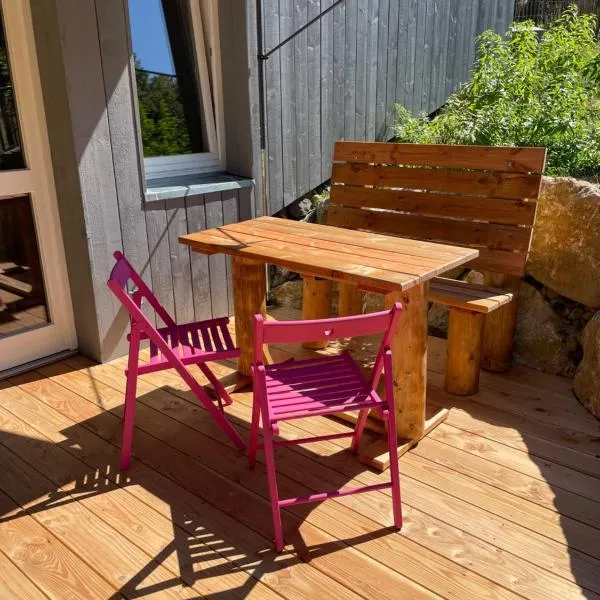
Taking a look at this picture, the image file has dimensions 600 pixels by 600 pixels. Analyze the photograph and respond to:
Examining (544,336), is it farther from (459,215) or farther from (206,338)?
(206,338)

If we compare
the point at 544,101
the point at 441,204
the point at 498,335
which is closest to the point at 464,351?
the point at 498,335

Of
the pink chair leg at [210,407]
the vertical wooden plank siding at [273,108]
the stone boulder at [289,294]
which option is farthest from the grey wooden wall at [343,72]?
the pink chair leg at [210,407]

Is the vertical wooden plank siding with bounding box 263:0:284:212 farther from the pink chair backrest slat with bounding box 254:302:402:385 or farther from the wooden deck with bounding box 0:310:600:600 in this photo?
the pink chair backrest slat with bounding box 254:302:402:385

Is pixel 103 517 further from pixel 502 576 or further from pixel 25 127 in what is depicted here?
pixel 25 127

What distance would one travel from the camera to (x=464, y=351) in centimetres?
331

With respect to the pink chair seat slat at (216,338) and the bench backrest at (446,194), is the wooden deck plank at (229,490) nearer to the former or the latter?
the pink chair seat slat at (216,338)

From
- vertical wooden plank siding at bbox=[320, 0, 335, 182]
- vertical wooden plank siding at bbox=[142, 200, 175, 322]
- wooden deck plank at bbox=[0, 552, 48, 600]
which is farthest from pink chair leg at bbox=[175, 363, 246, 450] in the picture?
vertical wooden plank siding at bbox=[320, 0, 335, 182]

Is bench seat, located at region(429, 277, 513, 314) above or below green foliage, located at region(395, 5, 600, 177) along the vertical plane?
below

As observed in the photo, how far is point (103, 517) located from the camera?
240 cm

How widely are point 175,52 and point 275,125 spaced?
0.84m

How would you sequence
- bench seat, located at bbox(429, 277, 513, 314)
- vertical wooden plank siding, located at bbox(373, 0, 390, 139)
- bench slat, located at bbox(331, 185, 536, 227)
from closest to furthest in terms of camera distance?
bench seat, located at bbox(429, 277, 513, 314) → bench slat, located at bbox(331, 185, 536, 227) → vertical wooden plank siding, located at bbox(373, 0, 390, 139)

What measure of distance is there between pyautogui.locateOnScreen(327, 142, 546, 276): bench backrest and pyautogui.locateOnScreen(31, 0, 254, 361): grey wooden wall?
841 millimetres

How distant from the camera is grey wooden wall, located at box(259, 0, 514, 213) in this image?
439 cm

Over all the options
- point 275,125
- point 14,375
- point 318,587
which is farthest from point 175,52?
point 318,587
